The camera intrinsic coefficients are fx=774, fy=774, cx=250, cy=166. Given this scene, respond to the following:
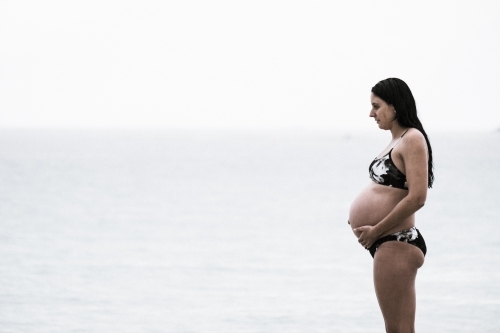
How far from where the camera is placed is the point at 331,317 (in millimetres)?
8023

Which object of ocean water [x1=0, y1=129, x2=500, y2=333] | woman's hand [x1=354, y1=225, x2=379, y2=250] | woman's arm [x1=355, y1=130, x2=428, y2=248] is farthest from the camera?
ocean water [x1=0, y1=129, x2=500, y2=333]

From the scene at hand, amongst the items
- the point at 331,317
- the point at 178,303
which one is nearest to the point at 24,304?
the point at 178,303

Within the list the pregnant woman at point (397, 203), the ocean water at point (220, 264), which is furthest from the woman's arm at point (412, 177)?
the ocean water at point (220, 264)

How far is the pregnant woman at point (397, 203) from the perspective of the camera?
242 centimetres

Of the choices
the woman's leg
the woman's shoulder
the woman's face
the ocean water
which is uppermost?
the ocean water

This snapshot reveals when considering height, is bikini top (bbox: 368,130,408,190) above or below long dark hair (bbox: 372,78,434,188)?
below

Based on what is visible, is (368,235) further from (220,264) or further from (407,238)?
(220,264)

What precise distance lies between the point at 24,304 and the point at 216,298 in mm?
2206

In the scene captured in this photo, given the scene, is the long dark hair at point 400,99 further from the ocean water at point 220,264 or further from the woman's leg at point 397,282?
the ocean water at point 220,264

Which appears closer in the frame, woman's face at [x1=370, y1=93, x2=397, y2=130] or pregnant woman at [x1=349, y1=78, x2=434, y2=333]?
pregnant woman at [x1=349, y1=78, x2=434, y2=333]

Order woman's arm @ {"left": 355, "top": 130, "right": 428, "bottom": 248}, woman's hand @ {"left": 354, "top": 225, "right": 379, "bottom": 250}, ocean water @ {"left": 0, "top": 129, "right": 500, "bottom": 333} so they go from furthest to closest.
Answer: ocean water @ {"left": 0, "top": 129, "right": 500, "bottom": 333} → woman's hand @ {"left": 354, "top": 225, "right": 379, "bottom": 250} → woman's arm @ {"left": 355, "top": 130, "right": 428, "bottom": 248}

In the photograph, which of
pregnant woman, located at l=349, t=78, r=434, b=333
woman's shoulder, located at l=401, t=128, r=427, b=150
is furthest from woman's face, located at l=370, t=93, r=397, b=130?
woman's shoulder, located at l=401, t=128, r=427, b=150

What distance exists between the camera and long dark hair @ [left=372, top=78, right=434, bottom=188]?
2527 mm

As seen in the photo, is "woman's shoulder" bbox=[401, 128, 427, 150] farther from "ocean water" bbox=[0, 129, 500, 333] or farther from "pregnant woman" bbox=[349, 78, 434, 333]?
"ocean water" bbox=[0, 129, 500, 333]
